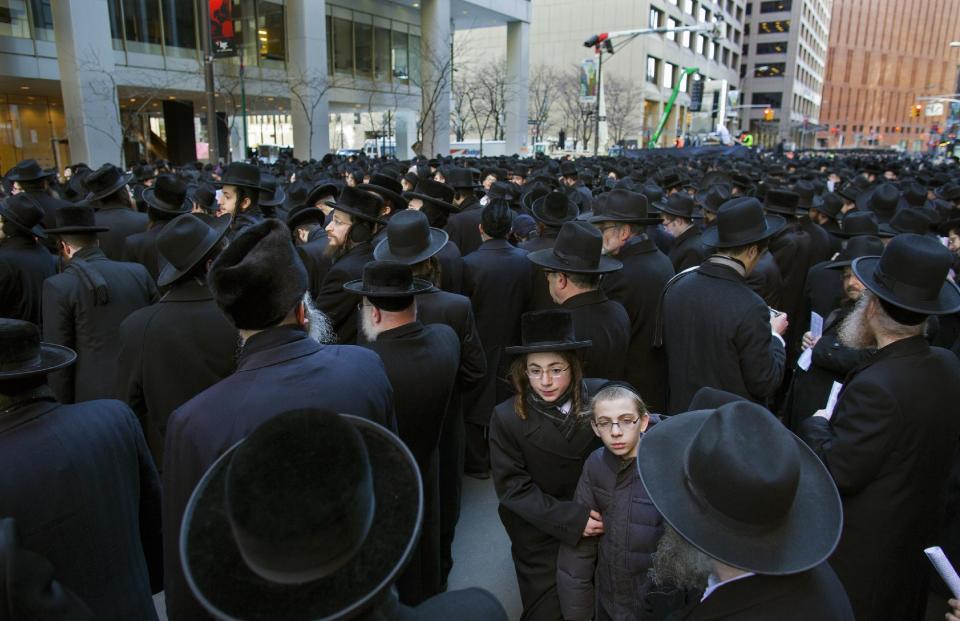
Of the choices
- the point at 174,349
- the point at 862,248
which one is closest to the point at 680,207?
the point at 862,248

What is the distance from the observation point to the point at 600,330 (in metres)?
3.88

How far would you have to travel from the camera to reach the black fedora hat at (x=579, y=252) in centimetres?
392

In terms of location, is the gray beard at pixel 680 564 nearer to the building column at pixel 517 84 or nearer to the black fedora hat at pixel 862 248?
the black fedora hat at pixel 862 248

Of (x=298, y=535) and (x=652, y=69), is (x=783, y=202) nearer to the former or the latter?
(x=298, y=535)

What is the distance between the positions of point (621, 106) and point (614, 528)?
63.1m

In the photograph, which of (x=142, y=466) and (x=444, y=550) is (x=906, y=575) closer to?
(x=444, y=550)

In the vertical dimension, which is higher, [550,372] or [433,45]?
[433,45]

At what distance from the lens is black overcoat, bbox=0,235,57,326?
5.21m

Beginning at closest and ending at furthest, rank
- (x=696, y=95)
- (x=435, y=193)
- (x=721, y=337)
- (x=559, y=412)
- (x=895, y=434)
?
1. (x=895, y=434)
2. (x=559, y=412)
3. (x=721, y=337)
4. (x=435, y=193)
5. (x=696, y=95)

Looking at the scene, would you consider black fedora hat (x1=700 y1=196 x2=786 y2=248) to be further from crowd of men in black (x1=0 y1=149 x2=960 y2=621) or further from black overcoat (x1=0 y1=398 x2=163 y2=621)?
black overcoat (x1=0 y1=398 x2=163 y2=621)

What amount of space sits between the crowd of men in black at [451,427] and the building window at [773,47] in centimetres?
11180

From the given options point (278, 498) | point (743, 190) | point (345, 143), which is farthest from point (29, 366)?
point (345, 143)

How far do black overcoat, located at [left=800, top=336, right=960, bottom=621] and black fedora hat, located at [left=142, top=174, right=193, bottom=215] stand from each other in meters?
5.38

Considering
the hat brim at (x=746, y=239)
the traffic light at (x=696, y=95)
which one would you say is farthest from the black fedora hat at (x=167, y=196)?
the traffic light at (x=696, y=95)
